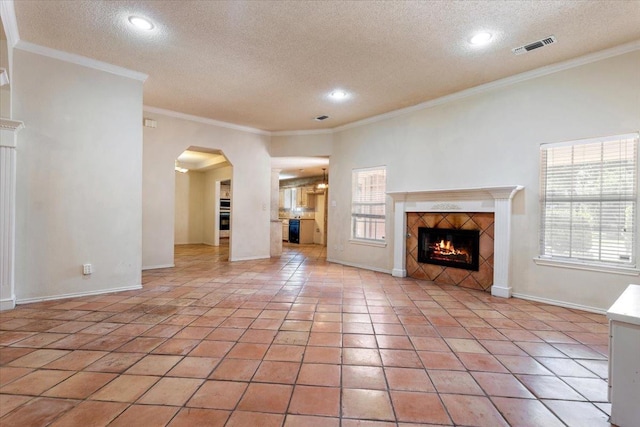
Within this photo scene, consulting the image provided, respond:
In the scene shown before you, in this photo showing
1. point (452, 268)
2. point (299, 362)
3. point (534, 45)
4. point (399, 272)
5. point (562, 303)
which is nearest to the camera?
point (299, 362)

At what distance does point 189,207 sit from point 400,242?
7.46m

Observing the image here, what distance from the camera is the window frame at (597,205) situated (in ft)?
10.5

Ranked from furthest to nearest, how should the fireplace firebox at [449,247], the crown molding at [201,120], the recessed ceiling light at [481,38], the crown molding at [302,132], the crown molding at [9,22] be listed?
the crown molding at [302,132], the crown molding at [201,120], the fireplace firebox at [449,247], the recessed ceiling light at [481,38], the crown molding at [9,22]

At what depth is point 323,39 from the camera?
3195 mm

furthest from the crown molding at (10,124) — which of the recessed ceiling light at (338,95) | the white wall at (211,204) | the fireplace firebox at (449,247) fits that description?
the white wall at (211,204)

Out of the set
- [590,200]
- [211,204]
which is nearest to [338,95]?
[590,200]

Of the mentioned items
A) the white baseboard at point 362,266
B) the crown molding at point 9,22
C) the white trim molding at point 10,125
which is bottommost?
the white baseboard at point 362,266

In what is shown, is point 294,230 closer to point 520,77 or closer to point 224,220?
point 224,220

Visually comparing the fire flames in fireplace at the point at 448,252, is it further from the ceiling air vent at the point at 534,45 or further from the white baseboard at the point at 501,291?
the ceiling air vent at the point at 534,45

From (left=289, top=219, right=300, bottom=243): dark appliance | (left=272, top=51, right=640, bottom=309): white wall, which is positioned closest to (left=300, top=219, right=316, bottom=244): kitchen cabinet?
(left=289, top=219, right=300, bottom=243): dark appliance

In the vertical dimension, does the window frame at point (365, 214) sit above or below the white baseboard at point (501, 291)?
above

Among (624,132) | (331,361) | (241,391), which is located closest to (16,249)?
(241,391)

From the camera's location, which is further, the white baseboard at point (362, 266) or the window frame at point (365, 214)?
the window frame at point (365, 214)

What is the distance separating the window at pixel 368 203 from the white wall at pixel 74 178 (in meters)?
3.87
